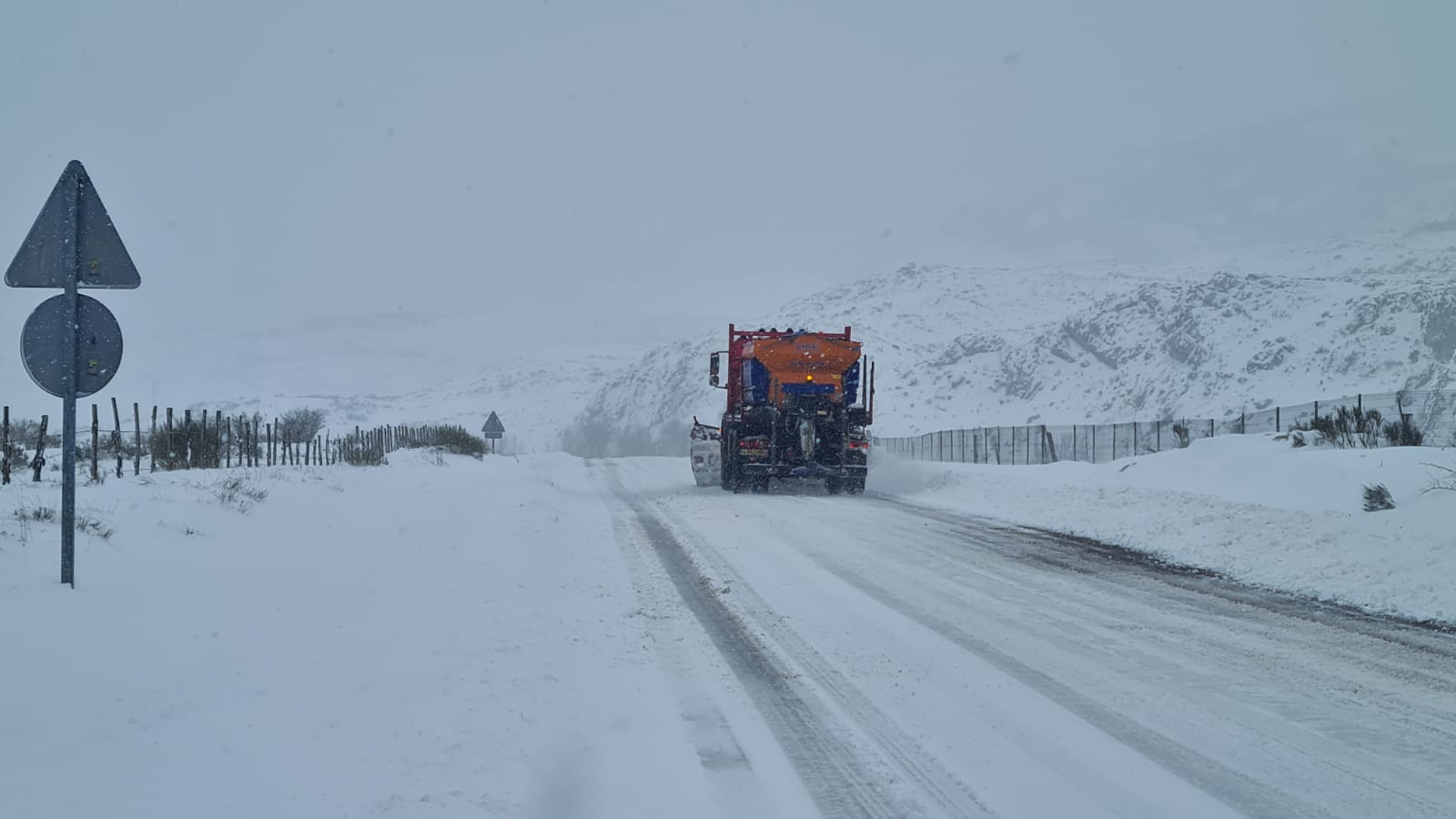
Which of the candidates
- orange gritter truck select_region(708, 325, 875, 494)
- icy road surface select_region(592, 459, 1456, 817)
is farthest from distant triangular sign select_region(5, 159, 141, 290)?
orange gritter truck select_region(708, 325, 875, 494)

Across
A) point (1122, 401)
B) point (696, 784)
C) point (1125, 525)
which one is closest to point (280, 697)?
point (696, 784)

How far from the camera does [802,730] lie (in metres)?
5.46

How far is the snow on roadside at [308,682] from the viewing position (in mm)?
4113

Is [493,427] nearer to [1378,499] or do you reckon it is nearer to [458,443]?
[458,443]

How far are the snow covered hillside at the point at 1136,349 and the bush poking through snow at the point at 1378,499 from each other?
2004 inches

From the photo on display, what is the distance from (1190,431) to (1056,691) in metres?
32.7

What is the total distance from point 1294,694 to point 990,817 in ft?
9.61

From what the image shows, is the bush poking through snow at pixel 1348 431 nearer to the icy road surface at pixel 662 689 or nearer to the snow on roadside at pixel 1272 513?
the snow on roadside at pixel 1272 513

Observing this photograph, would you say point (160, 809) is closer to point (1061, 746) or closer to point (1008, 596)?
point (1061, 746)

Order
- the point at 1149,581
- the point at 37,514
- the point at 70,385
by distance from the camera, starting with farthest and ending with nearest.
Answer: the point at 1149,581
the point at 37,514
the point at 70,385

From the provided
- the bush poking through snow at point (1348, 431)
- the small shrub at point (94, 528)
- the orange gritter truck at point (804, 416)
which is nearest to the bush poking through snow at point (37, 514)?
the small shrub at point (94, 528)

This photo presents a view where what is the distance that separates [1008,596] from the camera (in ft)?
31.3

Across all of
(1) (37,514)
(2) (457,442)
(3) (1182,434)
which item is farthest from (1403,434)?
(2) (457,442)

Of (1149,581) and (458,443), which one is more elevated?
(458,443)
